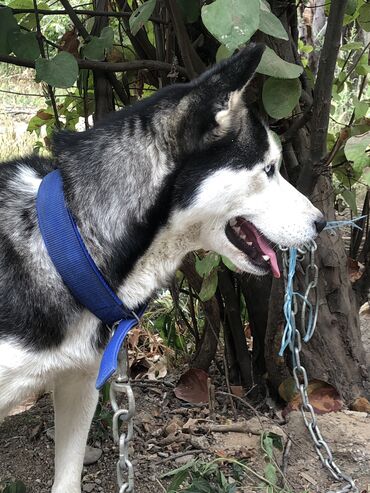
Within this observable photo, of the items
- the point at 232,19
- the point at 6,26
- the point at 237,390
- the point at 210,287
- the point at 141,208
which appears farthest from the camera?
the point at 237,390

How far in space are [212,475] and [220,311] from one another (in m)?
0.90

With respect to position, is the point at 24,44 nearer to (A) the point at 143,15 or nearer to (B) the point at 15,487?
(A) the point at 143,15

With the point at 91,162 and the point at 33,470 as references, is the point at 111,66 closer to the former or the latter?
the point at 91,162

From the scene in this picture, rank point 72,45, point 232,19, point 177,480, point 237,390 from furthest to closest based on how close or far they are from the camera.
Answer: point 237,390 < point 72,45 < point 177,480 < point 232,19

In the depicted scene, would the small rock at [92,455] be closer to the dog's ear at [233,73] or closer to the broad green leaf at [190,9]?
the dog's ear at [233,73]

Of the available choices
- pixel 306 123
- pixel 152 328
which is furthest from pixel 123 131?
pixel 152 328

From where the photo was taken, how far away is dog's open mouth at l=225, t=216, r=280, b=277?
1.98 m

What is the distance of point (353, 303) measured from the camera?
2789mm

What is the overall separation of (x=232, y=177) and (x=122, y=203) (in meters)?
0.30

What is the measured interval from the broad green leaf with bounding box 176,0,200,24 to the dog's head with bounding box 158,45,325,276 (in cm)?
54

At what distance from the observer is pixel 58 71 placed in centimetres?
217

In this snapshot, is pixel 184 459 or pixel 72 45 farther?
pixel 72 45

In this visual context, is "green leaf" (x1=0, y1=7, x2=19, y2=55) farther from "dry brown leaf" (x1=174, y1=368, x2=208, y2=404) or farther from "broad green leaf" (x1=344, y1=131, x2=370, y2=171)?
"dry brown leaf" (x1=174, y1=368, x2=208, y2=404)

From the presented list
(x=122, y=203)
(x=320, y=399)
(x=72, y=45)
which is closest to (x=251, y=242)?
(x=122, y=203)
